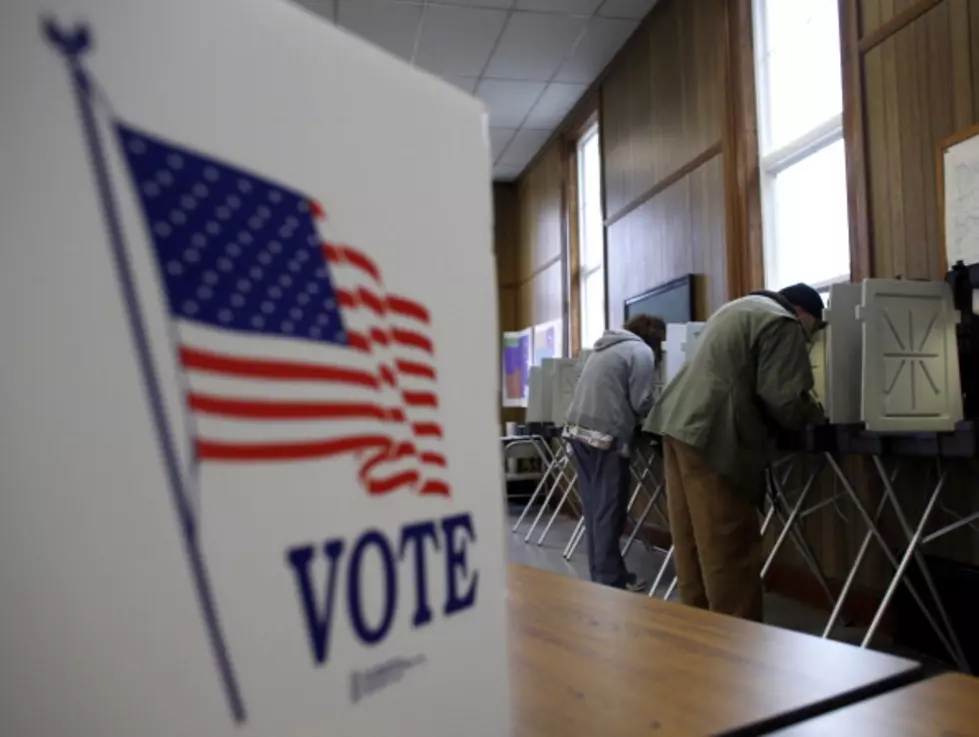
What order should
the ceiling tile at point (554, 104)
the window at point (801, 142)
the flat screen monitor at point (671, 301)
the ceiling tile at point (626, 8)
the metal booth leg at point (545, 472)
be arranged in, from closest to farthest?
the window at point (801, 142) → the flat screen monitor at point (671, 301) → the ceiling tile at point (626, 8) → the metal booth leg at point (545, 472) → the ceiling tile at point (554, 104)

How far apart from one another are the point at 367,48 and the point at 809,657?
0.45 meters

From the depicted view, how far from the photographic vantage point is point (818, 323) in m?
2.38

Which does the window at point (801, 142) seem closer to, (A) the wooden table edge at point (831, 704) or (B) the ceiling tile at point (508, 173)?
(A) the wooden table edge at point (831, 704)

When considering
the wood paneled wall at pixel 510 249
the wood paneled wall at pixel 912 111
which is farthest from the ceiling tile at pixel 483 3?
the wood paneled wall at pixel 510 249

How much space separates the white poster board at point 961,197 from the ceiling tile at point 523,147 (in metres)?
4.10

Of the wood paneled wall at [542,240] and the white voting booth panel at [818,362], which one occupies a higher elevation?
the wood paneled wall at [542,240]

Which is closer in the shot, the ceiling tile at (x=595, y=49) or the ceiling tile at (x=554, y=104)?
the ceiling tile at (x=595, y=49)

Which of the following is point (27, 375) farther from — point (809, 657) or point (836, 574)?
point (836, 574)

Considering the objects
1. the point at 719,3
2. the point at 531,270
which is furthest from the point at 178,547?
the point at 531,270

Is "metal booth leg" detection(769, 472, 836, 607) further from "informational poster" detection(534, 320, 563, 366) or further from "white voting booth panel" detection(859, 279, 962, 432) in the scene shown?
"informational poster" detection(534, 320, 563, 366)

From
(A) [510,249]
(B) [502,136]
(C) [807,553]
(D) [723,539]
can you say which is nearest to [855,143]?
(C) [807,553]

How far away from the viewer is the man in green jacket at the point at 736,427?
2174 millimetres

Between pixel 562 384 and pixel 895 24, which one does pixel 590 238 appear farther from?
pixel 895 24

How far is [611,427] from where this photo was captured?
10.3 feet
